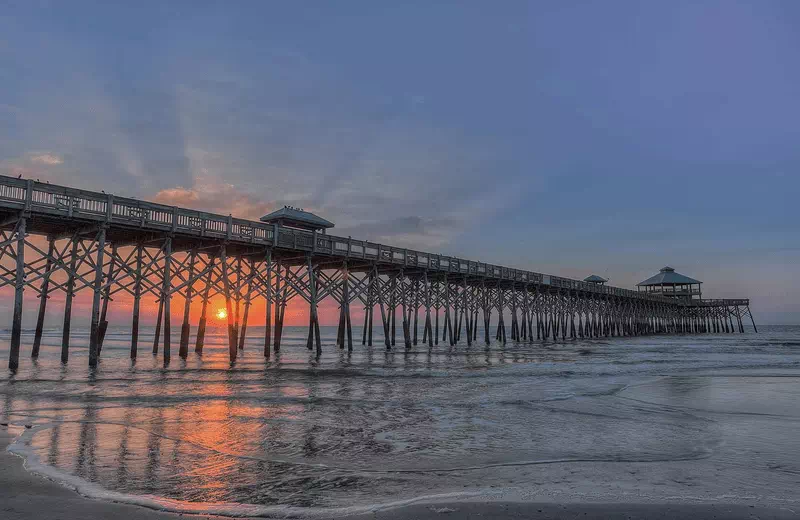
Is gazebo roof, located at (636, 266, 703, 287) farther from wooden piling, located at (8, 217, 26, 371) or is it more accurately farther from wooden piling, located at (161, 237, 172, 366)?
wooden piling, located at (8, 217, 26, 371)

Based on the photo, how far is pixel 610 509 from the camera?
485cm

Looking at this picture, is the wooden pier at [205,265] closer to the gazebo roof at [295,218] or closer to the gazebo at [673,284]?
the gazebo roof at [295,218]

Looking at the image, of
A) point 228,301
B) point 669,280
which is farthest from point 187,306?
point 669,280

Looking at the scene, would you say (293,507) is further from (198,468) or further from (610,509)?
(610,509)

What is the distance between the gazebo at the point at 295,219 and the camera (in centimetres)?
2892

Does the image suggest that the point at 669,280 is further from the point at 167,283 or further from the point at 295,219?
the point at 167,283

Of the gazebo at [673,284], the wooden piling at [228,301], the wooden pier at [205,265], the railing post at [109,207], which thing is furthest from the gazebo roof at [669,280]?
the railing post at [109,207]

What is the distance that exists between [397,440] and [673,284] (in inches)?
3444

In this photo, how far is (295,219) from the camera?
2922cm

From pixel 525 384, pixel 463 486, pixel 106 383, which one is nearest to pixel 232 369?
pixel 106 383

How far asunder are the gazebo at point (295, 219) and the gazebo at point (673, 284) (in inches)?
2742

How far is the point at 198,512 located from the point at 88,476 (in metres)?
2.08

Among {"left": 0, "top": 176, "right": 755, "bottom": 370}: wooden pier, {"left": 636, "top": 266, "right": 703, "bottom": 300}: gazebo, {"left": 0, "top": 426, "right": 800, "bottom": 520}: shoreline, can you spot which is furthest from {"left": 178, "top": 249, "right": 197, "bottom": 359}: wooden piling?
{"left": 636, "top": 266, "right": 703, "bottom": 300}: gazebo

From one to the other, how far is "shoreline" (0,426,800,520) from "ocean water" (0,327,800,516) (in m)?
0.21
